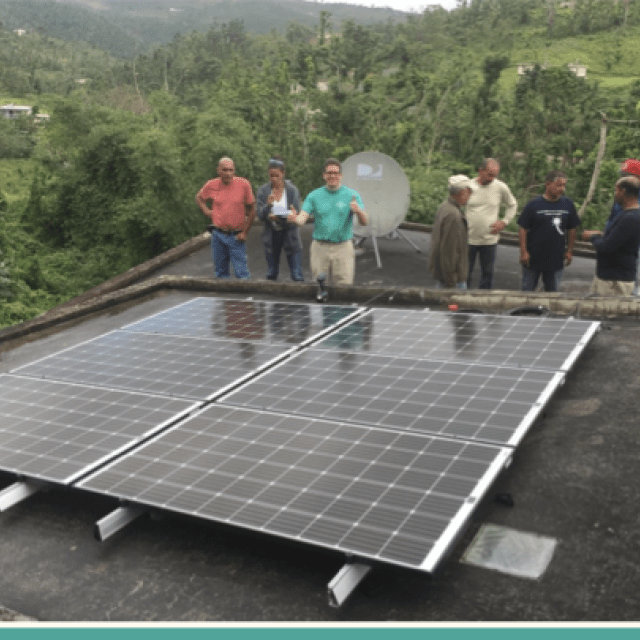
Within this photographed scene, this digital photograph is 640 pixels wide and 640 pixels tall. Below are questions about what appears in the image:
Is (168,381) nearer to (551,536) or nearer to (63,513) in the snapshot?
(63,513)

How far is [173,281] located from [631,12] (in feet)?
357

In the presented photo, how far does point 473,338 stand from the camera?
6.39 meters

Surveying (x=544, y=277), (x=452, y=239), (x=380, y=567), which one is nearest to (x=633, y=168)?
(x=544, y=277)

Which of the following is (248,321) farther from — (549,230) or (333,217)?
(549,230)

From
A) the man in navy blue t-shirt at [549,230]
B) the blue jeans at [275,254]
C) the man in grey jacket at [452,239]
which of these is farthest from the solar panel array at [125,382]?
the blue jeans at [275,254]

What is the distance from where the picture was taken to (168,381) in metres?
5.88

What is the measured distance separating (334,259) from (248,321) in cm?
283

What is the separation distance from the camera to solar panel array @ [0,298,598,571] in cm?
387

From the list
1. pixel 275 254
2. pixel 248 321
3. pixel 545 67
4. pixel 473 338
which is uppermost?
pixel 545 67

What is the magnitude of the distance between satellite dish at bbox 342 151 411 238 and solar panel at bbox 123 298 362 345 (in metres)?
6.33

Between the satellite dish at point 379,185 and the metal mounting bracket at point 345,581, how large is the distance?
10843mm

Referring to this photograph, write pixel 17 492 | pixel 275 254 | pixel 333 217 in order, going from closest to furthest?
pixel 17 492 < pixel 333 217 < pixel 275 254

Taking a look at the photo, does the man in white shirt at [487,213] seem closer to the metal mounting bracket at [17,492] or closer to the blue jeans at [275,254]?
the blue jeans at [275,254]

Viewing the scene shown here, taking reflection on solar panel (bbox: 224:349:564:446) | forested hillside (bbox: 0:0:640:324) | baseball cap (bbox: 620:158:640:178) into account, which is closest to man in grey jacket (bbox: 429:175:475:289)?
baseball cap (bbox: 620:158:640:178)
